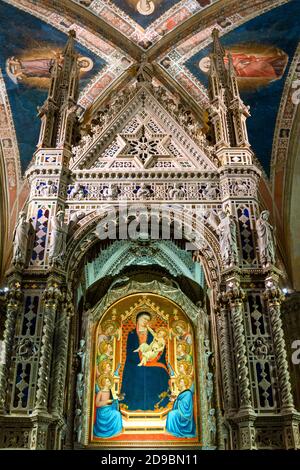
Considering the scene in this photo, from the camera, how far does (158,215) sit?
11383 mm

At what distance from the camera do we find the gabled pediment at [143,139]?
12266 mm

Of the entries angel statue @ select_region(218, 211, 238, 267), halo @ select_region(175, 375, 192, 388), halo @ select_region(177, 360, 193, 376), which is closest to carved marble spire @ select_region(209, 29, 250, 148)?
angel statue @ select_region(218, 211, 238, 267)

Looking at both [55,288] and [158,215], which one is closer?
[55,288]

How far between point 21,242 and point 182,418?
5.68 m

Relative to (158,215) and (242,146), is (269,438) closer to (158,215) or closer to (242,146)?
(158,215)

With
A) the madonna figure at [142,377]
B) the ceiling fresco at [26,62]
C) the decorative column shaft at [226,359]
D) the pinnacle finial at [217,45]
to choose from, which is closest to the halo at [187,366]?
the madonna figure at [142,377]

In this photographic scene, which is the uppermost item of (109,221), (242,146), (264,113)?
(264,113)

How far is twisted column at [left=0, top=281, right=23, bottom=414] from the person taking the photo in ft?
29.5

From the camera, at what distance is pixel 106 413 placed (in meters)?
12.4

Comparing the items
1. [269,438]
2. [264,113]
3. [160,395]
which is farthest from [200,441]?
[264,113]

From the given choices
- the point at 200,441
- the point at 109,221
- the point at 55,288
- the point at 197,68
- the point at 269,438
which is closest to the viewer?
the point at 269,438

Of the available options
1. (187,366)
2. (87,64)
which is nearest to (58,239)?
(187,366)

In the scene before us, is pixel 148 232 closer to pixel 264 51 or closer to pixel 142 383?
pixel 142 383

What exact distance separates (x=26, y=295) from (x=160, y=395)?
14.8ft
